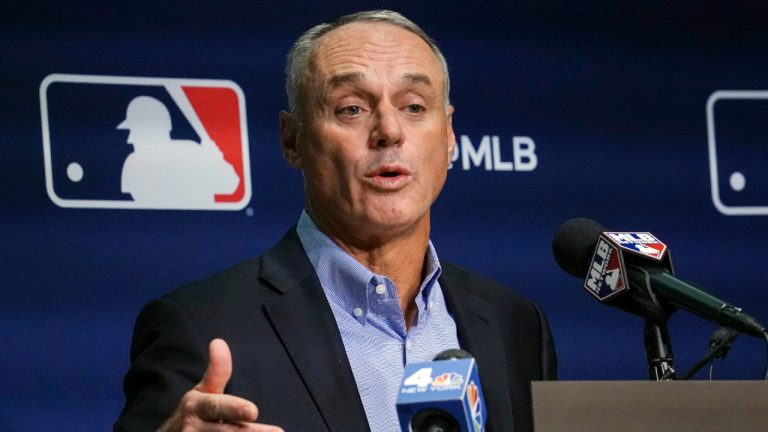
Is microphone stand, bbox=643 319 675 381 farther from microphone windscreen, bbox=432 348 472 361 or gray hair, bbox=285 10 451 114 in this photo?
gray hair, bbox=285 10 451 114

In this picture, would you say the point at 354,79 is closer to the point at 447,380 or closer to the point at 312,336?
the point at 312,336

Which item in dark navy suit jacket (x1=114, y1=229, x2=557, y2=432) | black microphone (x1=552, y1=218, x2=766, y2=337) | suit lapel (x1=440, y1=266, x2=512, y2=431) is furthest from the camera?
suit lapel (x1=440, y1=266, x2=512, y2=431)

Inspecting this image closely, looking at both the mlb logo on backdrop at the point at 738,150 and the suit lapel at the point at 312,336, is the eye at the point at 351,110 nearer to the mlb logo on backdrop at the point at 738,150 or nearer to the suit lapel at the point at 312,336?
the suit lapel at the point at 312,336

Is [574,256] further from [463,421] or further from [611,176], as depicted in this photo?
[611,176]

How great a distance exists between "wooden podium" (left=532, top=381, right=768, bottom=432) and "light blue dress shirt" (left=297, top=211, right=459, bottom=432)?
2.04ft

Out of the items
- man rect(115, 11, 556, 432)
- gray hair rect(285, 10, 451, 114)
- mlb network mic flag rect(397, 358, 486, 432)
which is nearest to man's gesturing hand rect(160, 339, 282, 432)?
mlb network mic flag rect(397, 358, 486, 432)

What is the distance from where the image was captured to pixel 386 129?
2449 millimetres

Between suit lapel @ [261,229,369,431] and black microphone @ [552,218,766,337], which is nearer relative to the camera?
black microphone @ [552,218,766,337]

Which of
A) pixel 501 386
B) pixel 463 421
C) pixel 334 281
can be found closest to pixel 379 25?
pixel 334 281

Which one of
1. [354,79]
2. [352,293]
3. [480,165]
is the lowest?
[352,293]

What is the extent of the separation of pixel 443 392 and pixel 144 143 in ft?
5.25

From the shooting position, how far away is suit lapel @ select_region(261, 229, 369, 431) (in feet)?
7.44

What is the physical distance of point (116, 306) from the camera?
3.01m

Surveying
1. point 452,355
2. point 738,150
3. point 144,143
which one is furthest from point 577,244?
point 738,150
